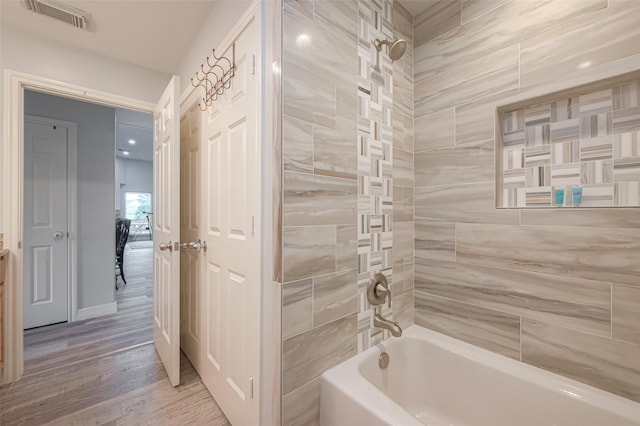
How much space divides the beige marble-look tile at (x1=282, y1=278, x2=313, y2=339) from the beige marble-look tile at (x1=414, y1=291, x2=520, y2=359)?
0.93 metres

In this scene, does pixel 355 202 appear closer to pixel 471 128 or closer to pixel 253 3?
pixel 471 128

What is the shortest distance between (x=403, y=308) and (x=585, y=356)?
33.1 inches

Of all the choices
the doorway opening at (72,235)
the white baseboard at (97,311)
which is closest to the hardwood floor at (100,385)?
the doorway opening at (72,235)

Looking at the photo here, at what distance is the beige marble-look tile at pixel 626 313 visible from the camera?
1042 millimetres

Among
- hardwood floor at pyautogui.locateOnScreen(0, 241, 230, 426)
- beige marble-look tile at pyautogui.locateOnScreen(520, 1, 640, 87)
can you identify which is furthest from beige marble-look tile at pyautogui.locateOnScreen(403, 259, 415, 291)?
hardwood floor at pyautogui.locateOnScreen(0, 241, 230, 426)

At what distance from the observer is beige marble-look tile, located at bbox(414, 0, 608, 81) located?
3.95 feet

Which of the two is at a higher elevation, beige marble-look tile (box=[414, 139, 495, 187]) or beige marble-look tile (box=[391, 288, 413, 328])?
beige marble-look tile (box=[414, 139, 495, 187])

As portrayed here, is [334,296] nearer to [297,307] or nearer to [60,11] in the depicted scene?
[297,307]

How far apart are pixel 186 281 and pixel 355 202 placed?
169 cm

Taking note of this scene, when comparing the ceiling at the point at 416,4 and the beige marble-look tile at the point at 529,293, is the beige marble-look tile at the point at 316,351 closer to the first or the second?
the beige marble-look tile at the point at 529,293

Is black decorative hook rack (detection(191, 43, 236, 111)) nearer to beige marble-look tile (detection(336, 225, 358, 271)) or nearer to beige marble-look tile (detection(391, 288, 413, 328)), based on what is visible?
beige marble-look tile (detection(336, 225, 358, 271))

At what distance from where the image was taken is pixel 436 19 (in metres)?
1.67

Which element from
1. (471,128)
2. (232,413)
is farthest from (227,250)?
(471,128)

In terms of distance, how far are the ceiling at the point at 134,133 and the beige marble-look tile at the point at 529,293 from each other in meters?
3.85
